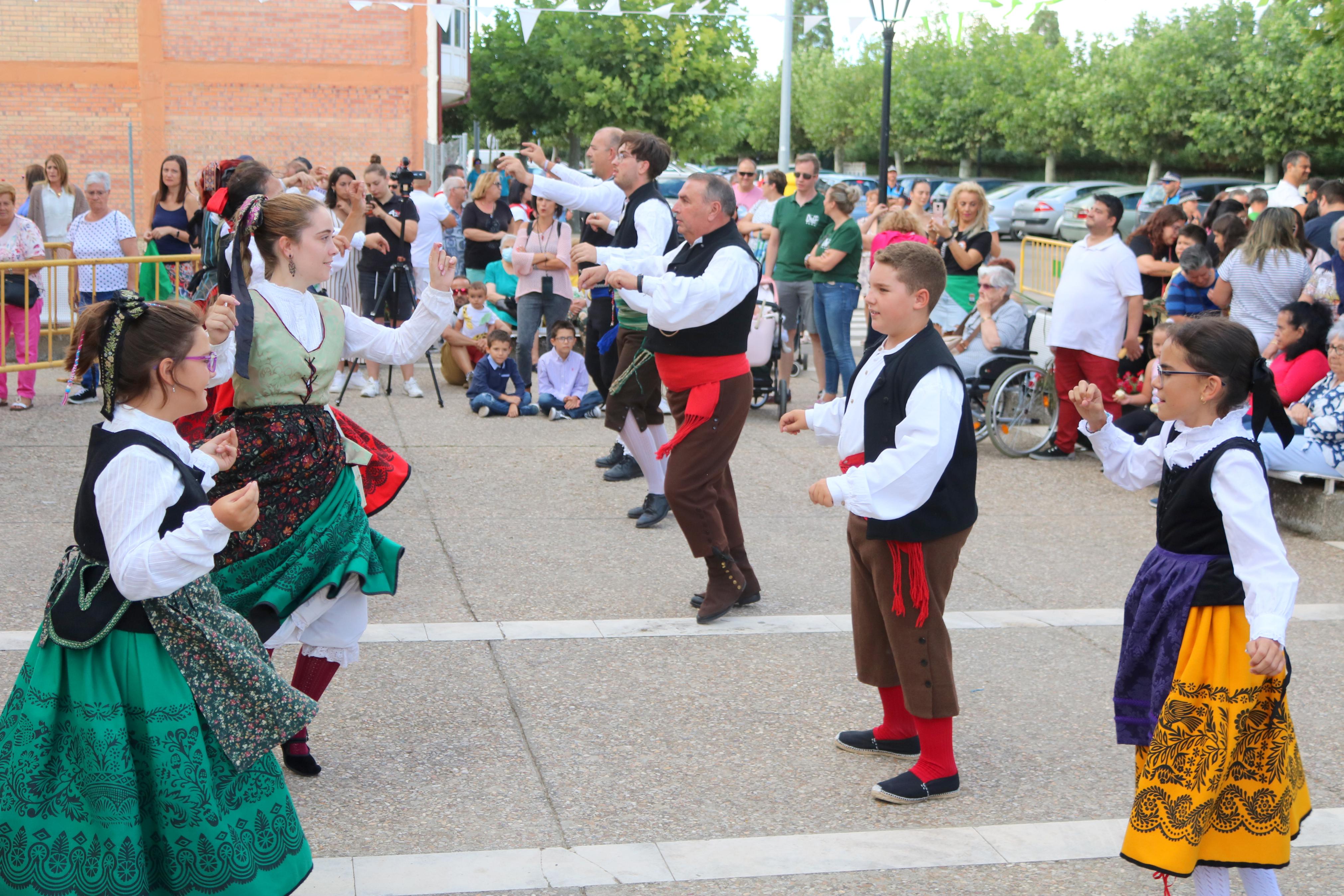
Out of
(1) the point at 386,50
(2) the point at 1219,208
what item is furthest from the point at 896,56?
(2) the point at 1219,208

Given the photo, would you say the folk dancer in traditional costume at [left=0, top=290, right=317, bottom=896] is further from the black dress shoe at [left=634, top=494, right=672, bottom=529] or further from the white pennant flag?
the white pennant flag

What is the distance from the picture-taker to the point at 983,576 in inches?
251

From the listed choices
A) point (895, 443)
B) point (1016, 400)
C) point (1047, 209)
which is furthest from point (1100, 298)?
point (1047, 209)

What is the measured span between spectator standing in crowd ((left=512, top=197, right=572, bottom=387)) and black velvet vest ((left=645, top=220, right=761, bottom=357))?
4349 mm

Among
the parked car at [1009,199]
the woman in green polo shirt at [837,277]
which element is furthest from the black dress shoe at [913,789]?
the parked car at [1009,199]

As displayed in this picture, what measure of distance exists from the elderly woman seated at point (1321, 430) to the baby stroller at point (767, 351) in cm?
374

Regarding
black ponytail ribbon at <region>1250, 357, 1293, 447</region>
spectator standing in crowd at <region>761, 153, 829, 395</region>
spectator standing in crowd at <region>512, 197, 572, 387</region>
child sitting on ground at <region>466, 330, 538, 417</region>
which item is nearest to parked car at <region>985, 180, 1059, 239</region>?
spectator standing in crowd at <region>761, 153, 829, 395</region>

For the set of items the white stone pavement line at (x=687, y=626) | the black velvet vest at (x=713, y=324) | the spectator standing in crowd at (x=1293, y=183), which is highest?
the spectator standing in crowd at (x=1293, y=183)

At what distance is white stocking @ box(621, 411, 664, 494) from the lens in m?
7.13

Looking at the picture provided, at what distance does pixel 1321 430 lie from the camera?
23.3ft

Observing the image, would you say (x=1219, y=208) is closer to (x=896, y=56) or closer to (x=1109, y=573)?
(x=1109, y=573)

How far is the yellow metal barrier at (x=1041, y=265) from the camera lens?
15.9m

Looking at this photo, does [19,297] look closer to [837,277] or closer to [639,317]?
[639,317]

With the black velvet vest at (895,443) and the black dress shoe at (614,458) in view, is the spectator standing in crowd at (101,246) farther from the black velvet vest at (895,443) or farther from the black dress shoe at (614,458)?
the black velvet vest at (895,443)
